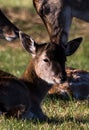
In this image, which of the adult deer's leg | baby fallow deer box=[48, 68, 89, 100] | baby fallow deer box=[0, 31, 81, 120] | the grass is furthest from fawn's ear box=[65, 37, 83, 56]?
the adult deer's leg

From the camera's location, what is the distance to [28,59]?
16.8 metres

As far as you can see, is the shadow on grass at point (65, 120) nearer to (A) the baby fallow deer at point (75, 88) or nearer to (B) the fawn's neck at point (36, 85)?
(B) the fawn's neck at point (36, 85)

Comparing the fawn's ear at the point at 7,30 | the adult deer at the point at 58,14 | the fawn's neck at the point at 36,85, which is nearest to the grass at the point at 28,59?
the fawn's neck at the point at 36,85

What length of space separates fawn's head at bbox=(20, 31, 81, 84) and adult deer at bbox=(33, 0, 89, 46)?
12.1 ft

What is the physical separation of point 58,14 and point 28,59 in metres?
4.78

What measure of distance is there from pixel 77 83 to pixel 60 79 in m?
2.11

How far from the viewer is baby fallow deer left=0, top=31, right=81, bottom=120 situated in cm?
741

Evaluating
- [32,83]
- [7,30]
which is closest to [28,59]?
[7,30]

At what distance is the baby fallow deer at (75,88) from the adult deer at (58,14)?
208 cm

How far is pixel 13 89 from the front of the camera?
24.9 feet

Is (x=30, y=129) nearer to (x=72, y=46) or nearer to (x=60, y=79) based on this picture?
(x=60, y=79)

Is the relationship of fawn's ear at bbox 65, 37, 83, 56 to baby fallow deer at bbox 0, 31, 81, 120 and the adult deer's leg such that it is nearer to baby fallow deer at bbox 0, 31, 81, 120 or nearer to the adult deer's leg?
baby fallow deer at bbox 0, 31, 81, 120

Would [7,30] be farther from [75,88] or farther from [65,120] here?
[65,120]

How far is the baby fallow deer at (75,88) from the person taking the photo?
9656mm
